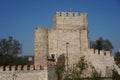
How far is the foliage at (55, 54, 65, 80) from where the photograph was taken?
31441 mm

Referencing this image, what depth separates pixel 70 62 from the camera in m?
38.0

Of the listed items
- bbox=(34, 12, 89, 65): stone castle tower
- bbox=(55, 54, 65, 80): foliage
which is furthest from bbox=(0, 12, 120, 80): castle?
bbox=(55, 54, 65, 80): foliage

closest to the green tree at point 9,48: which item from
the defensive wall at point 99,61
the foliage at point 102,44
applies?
the defensive wall at point 99,61

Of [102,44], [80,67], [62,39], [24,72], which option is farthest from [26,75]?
[102,44]

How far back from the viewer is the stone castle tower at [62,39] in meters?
38.3

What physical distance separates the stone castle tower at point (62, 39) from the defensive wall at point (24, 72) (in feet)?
51.8

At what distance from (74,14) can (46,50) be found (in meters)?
5.93

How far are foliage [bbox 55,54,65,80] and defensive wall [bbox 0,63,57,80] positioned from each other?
359 inches

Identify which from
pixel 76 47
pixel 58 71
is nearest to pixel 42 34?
pixel 76 47

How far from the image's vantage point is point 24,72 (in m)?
21.5

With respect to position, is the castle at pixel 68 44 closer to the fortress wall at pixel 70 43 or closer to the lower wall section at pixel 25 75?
the fortress wall at pixel 70 43

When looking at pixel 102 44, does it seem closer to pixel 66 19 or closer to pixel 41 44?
pixel 66 19

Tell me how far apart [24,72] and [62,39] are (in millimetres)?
17682

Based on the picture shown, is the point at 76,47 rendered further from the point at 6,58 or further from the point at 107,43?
the point at 107,43
